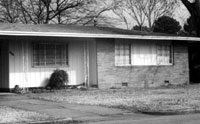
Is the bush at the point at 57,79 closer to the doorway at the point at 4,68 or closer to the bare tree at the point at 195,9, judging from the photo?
the doorway at the point at 4,68

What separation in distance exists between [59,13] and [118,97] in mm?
25881

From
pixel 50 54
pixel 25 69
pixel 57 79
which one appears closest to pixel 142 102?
pixel 57 79

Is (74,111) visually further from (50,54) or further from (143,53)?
(143,53)

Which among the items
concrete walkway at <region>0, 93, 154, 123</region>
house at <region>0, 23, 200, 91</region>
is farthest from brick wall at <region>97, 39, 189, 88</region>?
concrete walkway at <region>0, 93, 154, 123</region>

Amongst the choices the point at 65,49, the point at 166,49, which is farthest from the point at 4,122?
the point at 166,49

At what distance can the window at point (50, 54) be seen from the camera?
22.3m

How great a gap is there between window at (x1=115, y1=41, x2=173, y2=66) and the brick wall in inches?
12.7

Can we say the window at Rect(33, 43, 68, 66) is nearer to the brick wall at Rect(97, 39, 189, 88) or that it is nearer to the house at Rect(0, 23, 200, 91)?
the house at Rect(0, 23, 200, 91)

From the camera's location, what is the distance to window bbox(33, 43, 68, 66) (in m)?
22.3

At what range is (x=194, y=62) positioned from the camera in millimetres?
29656

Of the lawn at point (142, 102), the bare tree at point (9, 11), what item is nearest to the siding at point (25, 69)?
the lawn at point (142, 102)

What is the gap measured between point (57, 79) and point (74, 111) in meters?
8.09

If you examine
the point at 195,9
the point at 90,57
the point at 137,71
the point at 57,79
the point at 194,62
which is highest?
the point at 195,9

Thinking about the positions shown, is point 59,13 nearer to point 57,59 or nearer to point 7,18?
point 7,18
